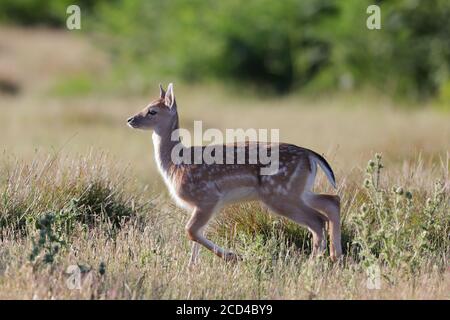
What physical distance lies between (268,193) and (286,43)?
2082cm

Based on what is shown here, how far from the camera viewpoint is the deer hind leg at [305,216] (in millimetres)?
9055

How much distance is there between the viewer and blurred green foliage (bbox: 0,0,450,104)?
85.9 ft

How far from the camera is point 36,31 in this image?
39062 millimetres

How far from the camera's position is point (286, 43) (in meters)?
29.5

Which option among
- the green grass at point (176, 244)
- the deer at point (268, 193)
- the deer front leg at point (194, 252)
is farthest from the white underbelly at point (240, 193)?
the deer front leg at point (194, 252)

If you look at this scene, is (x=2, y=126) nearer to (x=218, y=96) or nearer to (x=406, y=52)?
(x=218, y=96)

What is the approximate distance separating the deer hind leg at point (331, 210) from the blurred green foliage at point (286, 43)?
15.1m

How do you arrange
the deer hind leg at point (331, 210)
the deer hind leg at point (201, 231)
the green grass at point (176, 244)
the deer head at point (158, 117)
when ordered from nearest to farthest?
the green grass at point (176, 244)
the deer hind leg at point (201, 231)
the deer hind leg at point (331, 210)
the deer head at point (158, 117)

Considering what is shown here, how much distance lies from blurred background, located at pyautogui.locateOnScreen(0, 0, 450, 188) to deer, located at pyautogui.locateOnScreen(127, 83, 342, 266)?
34.6 feet

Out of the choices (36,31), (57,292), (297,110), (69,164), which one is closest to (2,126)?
(297,110)

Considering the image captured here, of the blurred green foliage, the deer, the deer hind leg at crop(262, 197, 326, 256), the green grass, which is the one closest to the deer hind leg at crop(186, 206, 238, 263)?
the deer

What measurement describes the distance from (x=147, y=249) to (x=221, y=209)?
1.32 metres

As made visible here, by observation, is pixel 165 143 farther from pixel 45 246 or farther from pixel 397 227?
pixel 397 227

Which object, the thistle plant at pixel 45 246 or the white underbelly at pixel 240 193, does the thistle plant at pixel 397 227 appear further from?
the thistle plant at pixel 45 246
